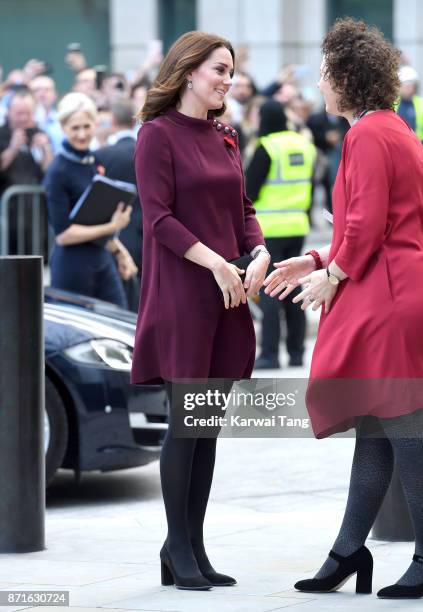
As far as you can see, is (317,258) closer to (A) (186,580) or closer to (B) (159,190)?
(B) (159,190)

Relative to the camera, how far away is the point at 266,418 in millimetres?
4984

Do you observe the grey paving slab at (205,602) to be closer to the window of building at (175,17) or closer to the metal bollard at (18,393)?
the metal bollard at (18,393)

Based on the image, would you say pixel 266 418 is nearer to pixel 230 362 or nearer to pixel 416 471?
pixel 230 362

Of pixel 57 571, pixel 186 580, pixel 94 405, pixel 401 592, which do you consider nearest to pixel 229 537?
pixel 57 571

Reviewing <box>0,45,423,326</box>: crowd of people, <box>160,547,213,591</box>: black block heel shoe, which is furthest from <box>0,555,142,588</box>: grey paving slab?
<box>0,45,423,326</box>: crowd of people

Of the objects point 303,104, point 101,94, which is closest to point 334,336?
point 101,94

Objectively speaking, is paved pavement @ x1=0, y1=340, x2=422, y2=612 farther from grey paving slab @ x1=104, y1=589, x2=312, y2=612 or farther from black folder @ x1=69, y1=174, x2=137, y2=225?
black folder @ x1=69, y1=174, x2=137, y2=225

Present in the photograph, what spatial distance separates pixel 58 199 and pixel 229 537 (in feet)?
10.9

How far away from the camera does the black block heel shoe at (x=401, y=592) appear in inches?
185

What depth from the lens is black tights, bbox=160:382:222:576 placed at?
4.87m

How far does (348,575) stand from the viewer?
479cm

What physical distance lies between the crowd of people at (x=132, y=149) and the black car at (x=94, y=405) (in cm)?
123

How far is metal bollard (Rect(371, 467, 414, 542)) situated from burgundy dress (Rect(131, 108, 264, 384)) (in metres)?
1.07

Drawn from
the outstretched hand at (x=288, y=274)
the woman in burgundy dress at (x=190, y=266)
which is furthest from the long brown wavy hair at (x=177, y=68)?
the outstretched hand at (x=288, y=274)
